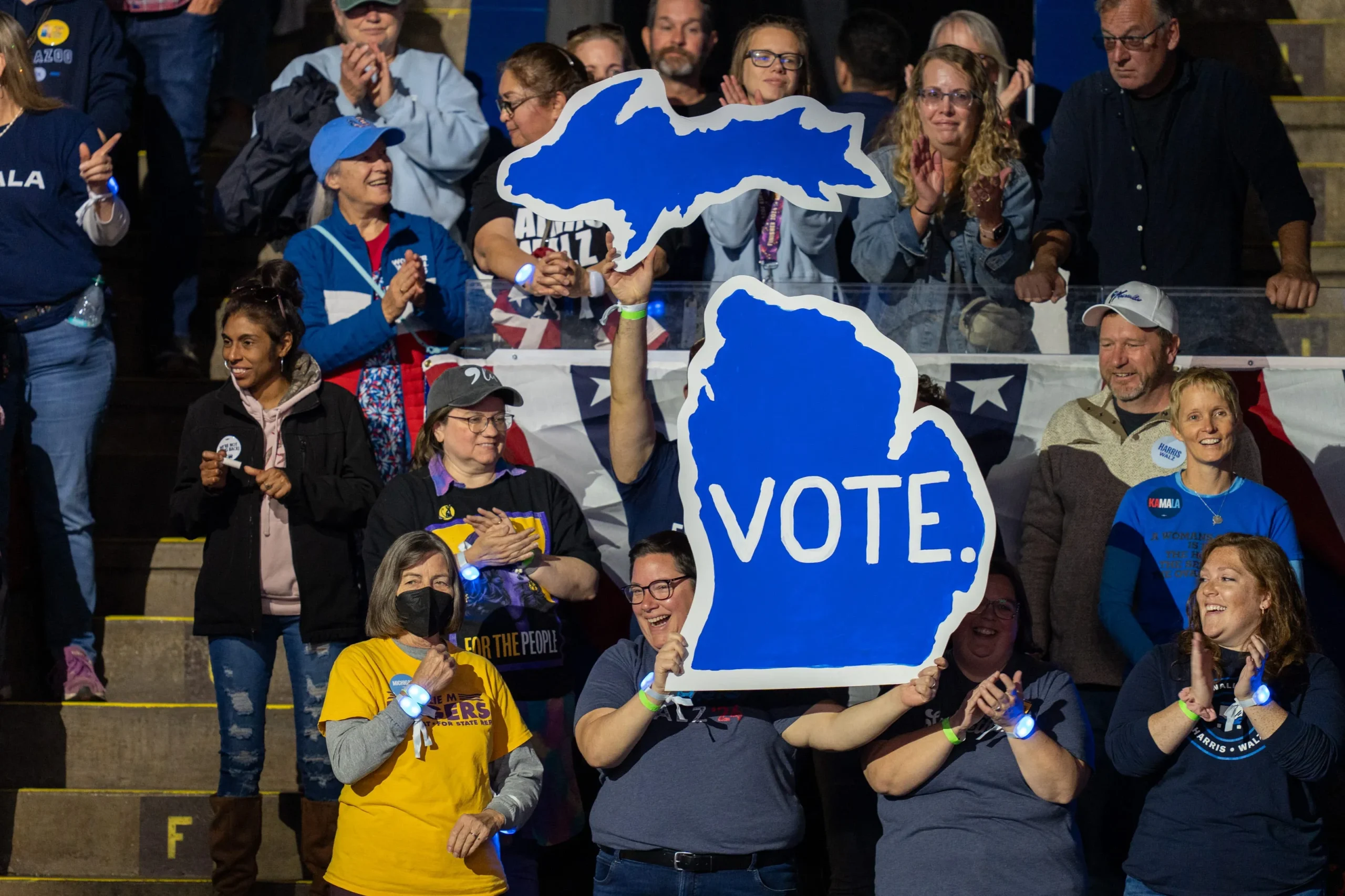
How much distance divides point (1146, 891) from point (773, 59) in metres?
2.55

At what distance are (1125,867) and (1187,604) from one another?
24.7 inches

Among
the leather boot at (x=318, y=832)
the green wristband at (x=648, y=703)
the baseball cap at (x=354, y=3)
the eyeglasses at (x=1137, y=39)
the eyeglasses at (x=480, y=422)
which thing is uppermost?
the baseball cap at (x=354, y=3)

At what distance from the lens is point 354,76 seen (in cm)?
581

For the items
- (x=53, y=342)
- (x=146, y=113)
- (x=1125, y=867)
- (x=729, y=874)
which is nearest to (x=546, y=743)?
(x=729, y=874)

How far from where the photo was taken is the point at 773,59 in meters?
4.99

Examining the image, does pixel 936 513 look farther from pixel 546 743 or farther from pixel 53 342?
pixel 53 342

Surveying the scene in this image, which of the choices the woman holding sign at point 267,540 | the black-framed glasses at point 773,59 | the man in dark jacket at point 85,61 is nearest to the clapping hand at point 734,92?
the black-framed glasses at point 773,59

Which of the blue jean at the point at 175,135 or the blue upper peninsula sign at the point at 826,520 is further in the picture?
the blue jean at the point at 175,135

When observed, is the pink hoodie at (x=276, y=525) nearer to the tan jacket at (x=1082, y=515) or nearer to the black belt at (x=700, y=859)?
the black belt at (x=700, y=859)

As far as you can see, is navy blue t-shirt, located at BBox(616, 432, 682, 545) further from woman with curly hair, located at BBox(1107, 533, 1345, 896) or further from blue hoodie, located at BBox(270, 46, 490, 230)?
blue hoodie, located at BBox(270, 46, 490, 230)

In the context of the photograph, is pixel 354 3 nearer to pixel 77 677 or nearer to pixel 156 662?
pixel 156 662

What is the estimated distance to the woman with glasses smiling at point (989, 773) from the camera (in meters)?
3.69

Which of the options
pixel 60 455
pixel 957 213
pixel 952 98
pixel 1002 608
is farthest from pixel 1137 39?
pixel 60 455

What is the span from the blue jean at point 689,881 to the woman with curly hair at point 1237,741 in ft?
2.75
